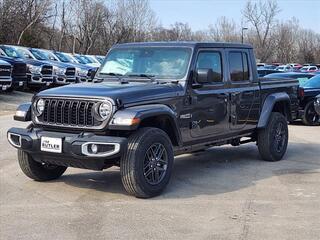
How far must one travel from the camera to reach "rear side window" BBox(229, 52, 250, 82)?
8336mm

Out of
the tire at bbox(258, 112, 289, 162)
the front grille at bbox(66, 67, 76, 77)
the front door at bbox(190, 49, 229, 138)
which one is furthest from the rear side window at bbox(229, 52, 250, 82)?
the front grille at bbox(66, 67, 76, 77)

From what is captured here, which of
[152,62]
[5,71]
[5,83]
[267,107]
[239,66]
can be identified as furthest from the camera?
[5,83]

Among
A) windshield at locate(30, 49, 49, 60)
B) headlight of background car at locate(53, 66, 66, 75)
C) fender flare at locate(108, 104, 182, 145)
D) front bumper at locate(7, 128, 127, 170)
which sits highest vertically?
windshield at locate(30, 49, 49, 60)

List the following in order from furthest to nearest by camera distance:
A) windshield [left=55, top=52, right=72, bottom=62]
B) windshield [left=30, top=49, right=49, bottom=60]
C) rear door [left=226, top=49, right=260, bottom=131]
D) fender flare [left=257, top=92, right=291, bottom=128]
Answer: windshield [left=55, top=52, right=72, bottom=62] → windshield [left=30, top=49, right=49, bottom=60] → fender flare [left=257, top=92, right=291, bottom=128] → rear door [left=226, top=49, right=260, bottom=131]

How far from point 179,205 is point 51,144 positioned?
1620 millimetres

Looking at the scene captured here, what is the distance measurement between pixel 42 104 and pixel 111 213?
1742 millimetres

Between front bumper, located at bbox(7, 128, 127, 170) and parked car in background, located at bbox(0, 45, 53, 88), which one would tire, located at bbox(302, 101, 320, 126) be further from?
parked car in background, located at bbox(0, 45, 53, 88)

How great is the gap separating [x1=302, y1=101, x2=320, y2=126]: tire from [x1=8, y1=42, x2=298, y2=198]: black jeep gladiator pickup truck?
633 centimetres

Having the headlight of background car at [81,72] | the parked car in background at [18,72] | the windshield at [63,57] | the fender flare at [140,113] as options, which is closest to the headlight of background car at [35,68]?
the parked car in background at [18,72]

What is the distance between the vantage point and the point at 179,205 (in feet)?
20.5

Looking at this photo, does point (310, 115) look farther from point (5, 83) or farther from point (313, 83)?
point (5, 83)

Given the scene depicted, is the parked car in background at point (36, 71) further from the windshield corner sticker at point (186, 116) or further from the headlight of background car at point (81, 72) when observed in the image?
the windshield corner sticker at point (186, 116)

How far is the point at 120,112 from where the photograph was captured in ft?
20.2

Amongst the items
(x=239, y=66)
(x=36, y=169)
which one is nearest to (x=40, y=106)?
(x=36, y=169)
